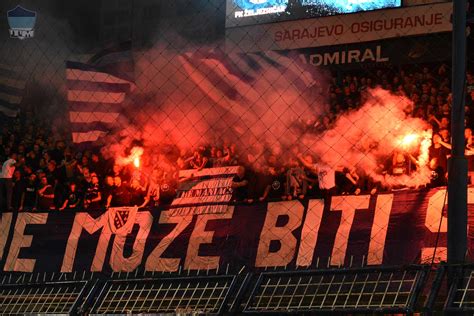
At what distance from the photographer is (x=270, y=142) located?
14336mm

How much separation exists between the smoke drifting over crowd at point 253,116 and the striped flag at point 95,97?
0.24 meters

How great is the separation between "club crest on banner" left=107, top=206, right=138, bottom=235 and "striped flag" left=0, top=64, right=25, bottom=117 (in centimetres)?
627

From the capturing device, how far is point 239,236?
11406 mm

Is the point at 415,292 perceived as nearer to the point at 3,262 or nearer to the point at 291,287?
the point at 291,287

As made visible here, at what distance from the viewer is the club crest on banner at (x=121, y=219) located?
12.3 meters

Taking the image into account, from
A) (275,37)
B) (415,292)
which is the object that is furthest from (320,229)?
(275,37)

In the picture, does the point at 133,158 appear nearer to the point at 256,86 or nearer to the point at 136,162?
the point at 136,162

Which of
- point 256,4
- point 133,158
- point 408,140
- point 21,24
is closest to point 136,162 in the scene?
point 133,158

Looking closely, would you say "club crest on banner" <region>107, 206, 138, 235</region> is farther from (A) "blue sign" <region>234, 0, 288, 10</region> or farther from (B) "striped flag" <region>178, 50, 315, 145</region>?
(A) "blue sign" <region>234, 0, 288, 10</region>

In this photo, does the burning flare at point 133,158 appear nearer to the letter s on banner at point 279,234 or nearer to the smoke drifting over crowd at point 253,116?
the smoke drifting over crowd at point 253,116

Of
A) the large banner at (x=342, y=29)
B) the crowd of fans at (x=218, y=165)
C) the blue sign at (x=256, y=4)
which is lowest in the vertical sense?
the crowd of fans at (x=218, y=165)

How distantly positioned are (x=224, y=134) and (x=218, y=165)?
1.02 m

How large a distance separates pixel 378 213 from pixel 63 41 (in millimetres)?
9418

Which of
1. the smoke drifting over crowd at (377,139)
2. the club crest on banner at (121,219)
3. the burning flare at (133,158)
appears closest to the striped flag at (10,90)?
the burning flare at (133,158)
